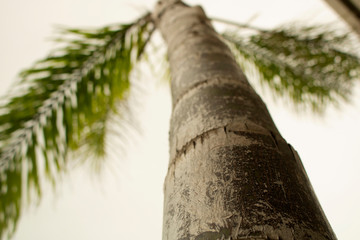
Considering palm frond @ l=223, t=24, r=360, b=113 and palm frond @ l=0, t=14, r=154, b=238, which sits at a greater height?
palm frond @ l=223, t=24, r=360, b=113

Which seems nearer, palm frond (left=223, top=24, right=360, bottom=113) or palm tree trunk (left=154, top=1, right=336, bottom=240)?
palm tree trunk (left=154, top=1, right=336, bottom=240)

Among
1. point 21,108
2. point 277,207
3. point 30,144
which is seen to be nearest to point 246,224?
point 277,207

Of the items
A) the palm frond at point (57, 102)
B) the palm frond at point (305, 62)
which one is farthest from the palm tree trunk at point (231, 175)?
the palm frond at point (305, 62)

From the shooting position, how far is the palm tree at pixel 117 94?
495mm

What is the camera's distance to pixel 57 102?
163 centimetres

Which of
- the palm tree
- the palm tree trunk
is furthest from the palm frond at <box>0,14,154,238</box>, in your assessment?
the palm tree trunk

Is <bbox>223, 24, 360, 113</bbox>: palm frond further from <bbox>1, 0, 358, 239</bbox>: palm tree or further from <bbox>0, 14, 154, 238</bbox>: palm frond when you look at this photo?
<bbox>0, 14, 154, 238</bbox>: palm frond

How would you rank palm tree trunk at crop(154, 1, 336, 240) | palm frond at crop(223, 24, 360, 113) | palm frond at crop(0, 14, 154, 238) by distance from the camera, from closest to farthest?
palm tree trunk at crop(154, 1, 336, 240), palm frond at crop(0, 14, 154, 238), palm frond at crop(223, 24, 360, 113)

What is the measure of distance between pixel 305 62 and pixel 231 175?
2.40 m

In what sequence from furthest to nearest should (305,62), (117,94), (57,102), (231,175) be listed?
(305,62), (117,94), (57,102), (231,175)

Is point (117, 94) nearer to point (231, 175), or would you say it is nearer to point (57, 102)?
point (57, 102)

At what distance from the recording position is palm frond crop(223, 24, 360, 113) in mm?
2307

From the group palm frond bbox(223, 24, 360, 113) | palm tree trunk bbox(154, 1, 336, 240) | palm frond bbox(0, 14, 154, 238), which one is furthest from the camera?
palm frond bbox(223, 24, 360, 113)

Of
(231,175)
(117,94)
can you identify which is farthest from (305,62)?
(231,175)
